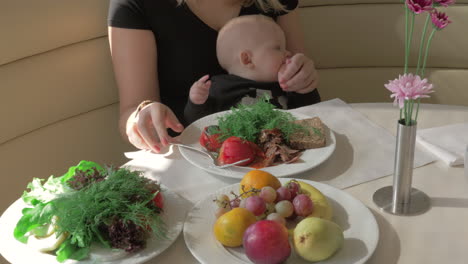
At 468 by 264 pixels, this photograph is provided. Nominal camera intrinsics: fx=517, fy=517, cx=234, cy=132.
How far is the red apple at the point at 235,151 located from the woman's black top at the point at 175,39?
531 millimetres

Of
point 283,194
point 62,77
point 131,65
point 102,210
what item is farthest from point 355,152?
point 62,77

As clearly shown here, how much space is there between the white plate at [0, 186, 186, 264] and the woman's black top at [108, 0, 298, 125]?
2.31 ft

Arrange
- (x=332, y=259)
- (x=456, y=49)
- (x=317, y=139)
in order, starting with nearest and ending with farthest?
(x=332, y=259) → (x=317, y=139) → (x=456, y=49)

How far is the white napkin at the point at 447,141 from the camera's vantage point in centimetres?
104

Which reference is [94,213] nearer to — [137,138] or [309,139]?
[137,138]

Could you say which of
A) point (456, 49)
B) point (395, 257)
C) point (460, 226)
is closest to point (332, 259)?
point (395, 257)

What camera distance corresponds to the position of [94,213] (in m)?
0.78

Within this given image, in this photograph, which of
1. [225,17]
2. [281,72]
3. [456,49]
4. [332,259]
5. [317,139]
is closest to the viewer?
[332,259]

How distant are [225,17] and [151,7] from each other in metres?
0.23

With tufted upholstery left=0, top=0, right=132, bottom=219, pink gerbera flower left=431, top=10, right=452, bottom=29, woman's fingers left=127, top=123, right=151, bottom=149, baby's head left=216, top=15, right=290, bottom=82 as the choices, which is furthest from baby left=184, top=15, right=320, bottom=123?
pink gerbera flower left=431, top=10, right=452, bottom=29

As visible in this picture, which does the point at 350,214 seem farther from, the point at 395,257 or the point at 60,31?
the point at 60,31

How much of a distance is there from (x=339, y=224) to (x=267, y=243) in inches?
6.7

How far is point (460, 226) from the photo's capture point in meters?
0.84

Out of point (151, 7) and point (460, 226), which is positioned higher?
point (151, 7)
